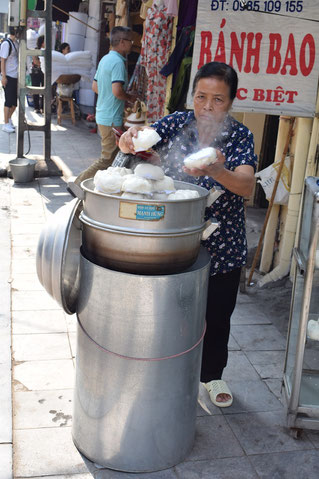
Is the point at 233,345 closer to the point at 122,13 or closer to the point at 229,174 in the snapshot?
the point at 229,174

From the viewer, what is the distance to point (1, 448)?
2.74 meters

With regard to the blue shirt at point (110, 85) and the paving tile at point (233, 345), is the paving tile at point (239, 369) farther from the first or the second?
the blue shirt at point (110, 85)

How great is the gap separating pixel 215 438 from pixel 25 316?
186 cm

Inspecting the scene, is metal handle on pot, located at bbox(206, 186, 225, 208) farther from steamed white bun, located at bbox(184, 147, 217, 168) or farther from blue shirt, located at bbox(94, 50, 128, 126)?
blue shirt, located at bbox(94, 50, 128, 126)

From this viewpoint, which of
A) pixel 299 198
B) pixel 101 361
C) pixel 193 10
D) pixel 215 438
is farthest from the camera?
pixel 193 10

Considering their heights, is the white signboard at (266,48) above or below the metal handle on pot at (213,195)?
above

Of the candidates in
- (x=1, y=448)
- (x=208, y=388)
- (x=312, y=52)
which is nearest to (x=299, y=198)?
(x=312, y=52)

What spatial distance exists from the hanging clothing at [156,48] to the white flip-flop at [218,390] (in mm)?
4191

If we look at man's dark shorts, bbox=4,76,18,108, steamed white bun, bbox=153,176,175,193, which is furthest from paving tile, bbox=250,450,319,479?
man's dark shorts, bbox=4,76,18,108

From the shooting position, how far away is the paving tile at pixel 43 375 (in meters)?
3.33

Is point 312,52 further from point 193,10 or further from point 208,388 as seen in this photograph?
point 208,388

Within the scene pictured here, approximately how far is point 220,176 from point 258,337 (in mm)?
2091

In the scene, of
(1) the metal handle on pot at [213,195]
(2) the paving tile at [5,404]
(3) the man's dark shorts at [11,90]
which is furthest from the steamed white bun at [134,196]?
(3) the man's dark shorts at [11,90]

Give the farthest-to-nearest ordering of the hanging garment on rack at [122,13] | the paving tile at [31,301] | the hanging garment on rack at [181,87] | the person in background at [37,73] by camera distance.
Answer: the person in background at [37,73]
the hanging garment on rack at [122,13]
the hanging garment on rack at [181,87]
the paving tile at [31,301]
